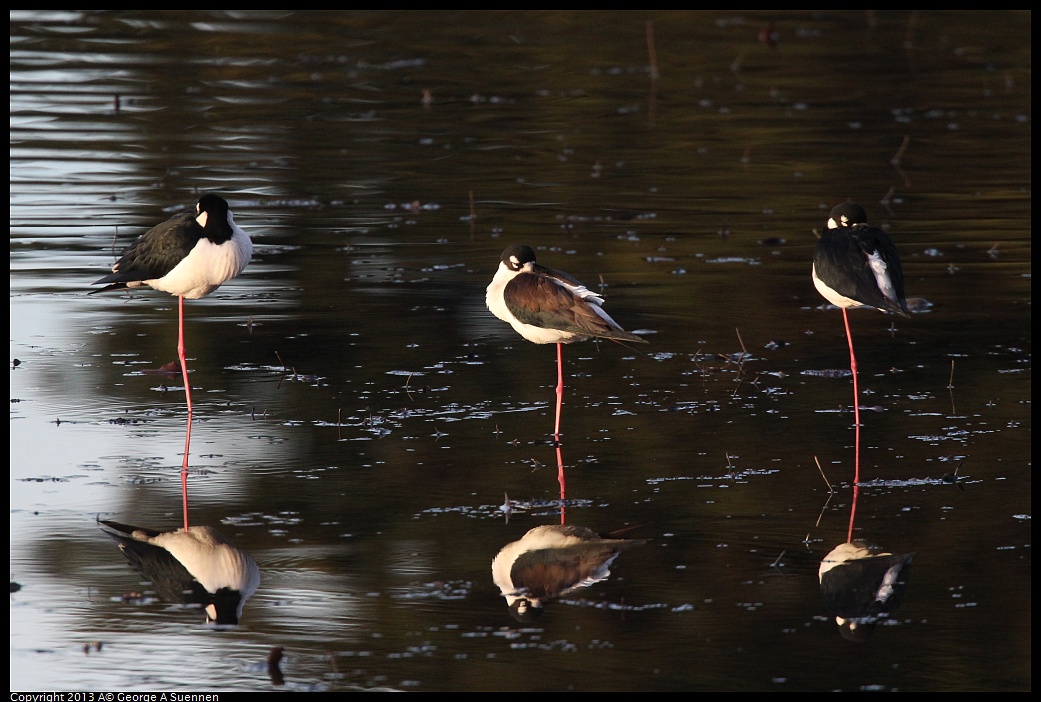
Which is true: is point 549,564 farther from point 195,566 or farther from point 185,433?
point 185,433

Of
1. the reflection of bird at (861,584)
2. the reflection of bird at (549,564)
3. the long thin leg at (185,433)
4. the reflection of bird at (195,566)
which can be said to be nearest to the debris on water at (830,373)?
the reflection of bird at (861,584)

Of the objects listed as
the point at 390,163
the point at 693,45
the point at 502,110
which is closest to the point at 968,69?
the point at 693,45

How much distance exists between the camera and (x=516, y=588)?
6621 millimetres

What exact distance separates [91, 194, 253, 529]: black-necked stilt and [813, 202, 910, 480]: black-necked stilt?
3899mm

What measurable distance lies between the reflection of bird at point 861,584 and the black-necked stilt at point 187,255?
4767 millimetres

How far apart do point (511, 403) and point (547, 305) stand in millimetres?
775

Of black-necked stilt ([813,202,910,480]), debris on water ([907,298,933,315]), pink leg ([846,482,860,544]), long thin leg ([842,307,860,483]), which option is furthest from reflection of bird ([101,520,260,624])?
debris on water ([907,298,933,315])

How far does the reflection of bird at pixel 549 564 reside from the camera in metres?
6.55

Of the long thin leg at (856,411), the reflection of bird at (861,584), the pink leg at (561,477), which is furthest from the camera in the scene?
the long thin leg at (856,411)

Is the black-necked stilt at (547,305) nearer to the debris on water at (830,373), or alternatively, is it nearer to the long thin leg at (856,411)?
the long thin leg at (856,411)

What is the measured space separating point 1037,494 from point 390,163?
12381mm

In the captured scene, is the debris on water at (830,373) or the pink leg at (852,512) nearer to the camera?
the pink leg at (852,512)

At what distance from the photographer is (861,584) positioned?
6.70 m

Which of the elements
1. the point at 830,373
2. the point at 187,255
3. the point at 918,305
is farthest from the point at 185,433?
the point at 918,305
